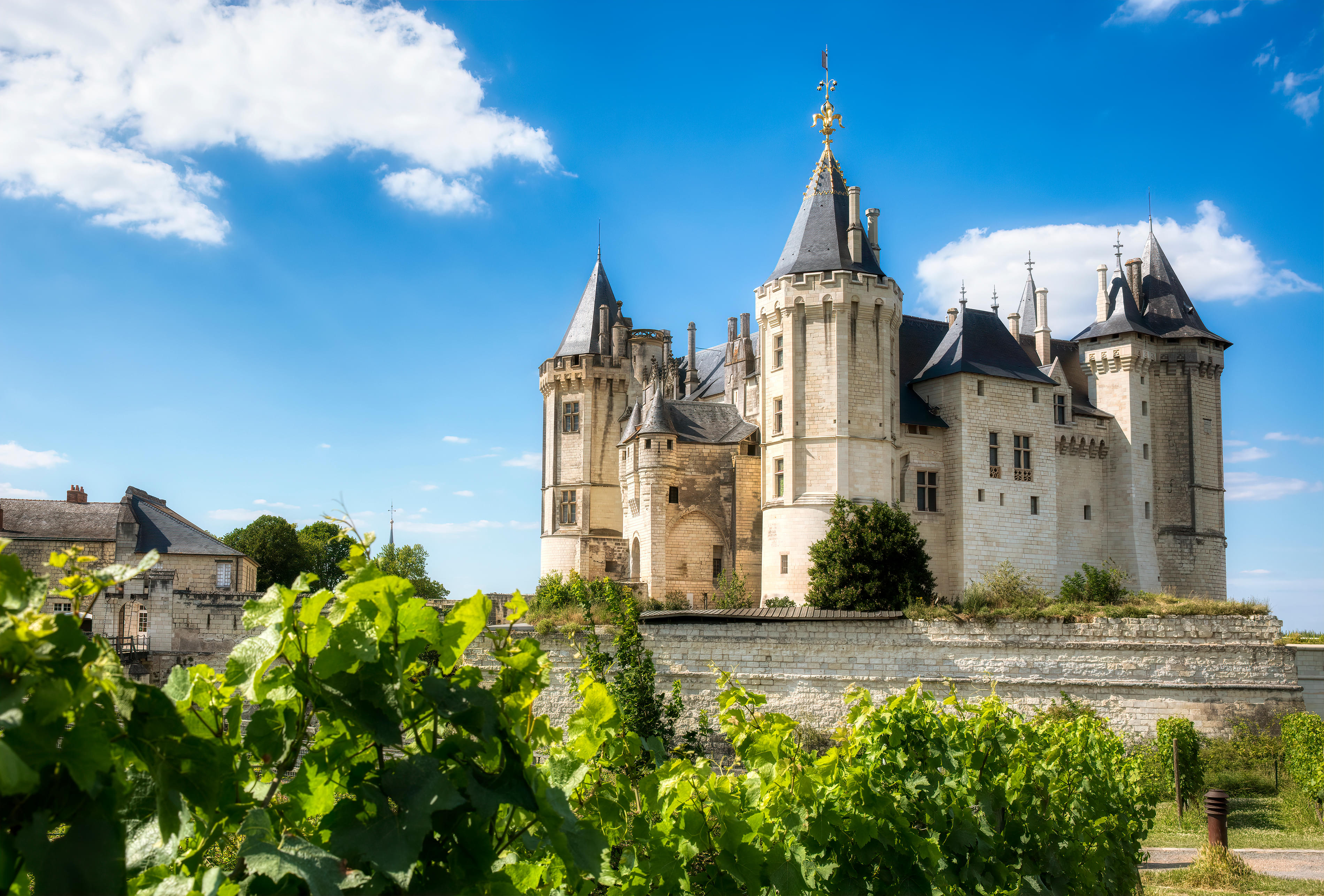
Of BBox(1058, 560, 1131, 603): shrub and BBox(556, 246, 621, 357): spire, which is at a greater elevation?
BBox(556, 246, 621, 357): spire

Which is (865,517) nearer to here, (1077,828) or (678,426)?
(678,426)

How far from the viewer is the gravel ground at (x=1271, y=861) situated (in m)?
11.6

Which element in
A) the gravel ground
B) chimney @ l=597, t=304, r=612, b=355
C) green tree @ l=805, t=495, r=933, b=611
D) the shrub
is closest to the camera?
the gravel ground

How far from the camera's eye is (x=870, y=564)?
27.5 meters

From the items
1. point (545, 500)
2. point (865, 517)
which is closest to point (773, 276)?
point (865, 517)

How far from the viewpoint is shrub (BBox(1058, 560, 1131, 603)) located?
25047 millimetres

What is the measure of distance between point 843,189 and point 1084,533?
47.9 ft

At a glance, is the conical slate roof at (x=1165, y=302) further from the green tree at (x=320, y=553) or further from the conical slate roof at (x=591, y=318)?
the green tree at (x=320, y=553)

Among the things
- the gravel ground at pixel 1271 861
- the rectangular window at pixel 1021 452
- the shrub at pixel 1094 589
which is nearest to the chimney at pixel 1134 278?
the rectangular window at pixel 1021 452

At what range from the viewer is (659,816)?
407 centimetres

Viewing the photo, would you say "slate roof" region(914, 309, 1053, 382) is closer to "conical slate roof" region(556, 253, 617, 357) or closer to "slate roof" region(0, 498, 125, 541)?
"conical slate roof" region(556, 253, 617, 357)

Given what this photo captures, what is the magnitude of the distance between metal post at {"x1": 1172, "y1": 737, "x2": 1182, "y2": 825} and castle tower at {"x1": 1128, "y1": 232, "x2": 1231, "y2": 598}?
761 inches

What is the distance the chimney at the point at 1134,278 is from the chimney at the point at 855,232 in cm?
1274

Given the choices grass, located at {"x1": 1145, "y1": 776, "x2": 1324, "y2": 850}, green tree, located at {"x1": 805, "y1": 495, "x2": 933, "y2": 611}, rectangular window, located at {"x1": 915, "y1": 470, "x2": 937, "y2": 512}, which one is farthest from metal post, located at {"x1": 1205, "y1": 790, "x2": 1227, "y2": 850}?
rectangular window, located at {"x1": 915, "y1": 470, "x2": 937, "y2": 512}
